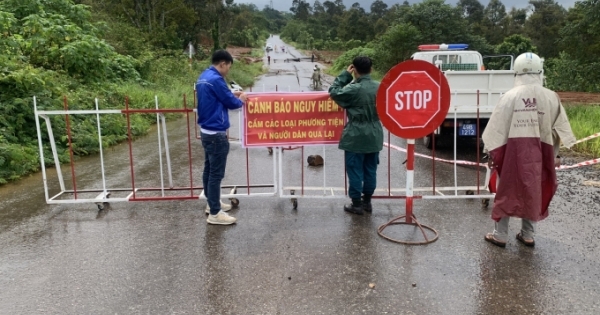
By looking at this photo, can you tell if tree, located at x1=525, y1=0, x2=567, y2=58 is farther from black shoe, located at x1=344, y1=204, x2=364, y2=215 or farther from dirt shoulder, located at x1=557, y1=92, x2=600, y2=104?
black shoe, located at x1=344, y1=204, x2=364, y2=215

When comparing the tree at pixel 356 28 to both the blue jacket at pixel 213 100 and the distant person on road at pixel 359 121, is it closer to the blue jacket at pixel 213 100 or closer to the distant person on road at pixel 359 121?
the distant person on road at pixel 359 121

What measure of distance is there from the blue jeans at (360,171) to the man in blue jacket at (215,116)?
1369 millimetres

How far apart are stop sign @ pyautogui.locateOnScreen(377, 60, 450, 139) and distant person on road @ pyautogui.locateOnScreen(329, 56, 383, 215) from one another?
434 mm

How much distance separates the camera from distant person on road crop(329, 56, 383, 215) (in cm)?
506

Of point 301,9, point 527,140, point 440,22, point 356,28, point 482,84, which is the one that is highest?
point 301,9

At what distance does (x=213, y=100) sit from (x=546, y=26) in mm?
57182

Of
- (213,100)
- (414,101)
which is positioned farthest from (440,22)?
(213,100)

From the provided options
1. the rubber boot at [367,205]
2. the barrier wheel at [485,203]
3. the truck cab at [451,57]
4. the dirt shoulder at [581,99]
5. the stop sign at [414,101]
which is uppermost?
the truck cab at [451,57]

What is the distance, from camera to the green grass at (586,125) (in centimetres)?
880

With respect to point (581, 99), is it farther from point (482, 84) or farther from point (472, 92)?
point (472, 92)

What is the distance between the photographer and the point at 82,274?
13.5 ft

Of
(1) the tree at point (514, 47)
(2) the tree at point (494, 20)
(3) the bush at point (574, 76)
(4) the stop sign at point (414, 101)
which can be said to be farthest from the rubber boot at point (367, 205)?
(2) the tree at point (494, 20)

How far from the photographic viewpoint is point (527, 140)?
4.22 meters

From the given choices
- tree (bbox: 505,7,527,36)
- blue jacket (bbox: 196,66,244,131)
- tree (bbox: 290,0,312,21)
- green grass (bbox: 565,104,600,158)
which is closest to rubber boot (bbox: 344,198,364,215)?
blue jacket (bbox: 196,66,244,131)
